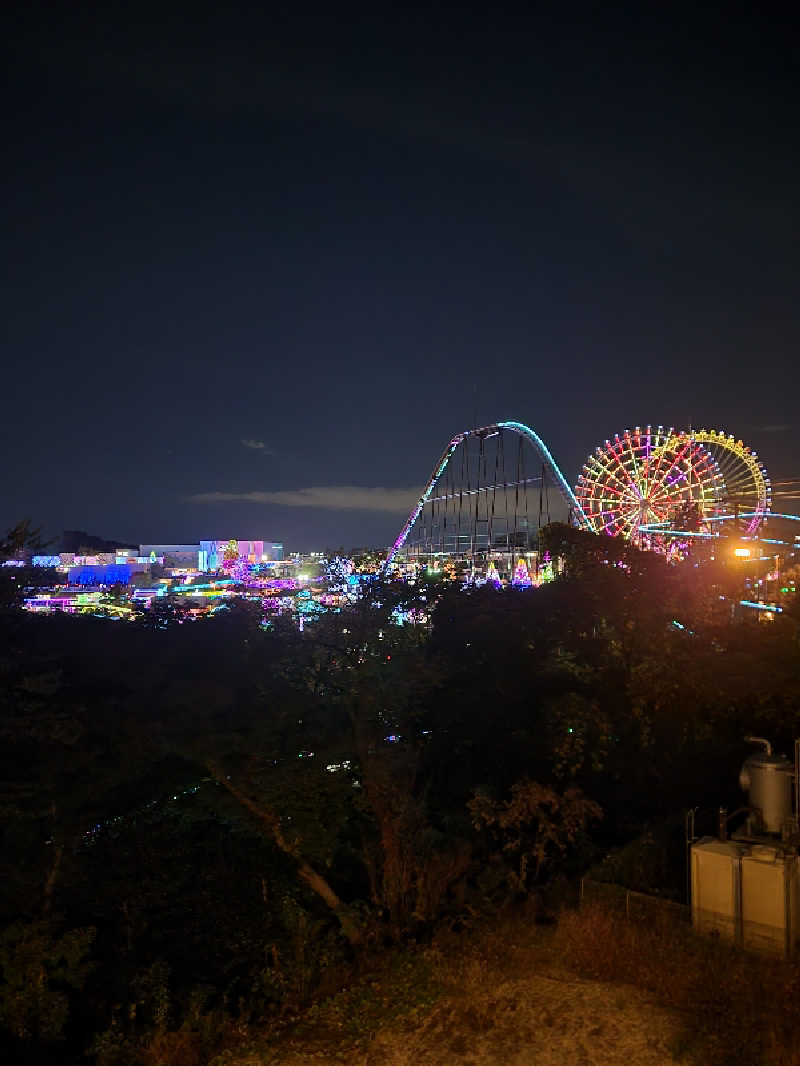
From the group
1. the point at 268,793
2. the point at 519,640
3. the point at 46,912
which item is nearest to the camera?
the point at 268,793

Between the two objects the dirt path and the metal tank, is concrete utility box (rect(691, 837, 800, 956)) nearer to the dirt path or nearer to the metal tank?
the metal tank

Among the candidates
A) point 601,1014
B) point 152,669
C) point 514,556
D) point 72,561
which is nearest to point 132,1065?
point 601,1014

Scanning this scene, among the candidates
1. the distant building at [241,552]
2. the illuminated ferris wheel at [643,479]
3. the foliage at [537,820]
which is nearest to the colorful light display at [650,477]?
the illuminated ferris wheel at [643,479]

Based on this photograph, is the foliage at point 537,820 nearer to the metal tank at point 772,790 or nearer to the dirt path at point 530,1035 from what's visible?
the metal tank at point 772,790

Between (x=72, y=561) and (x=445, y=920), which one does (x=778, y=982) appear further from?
(x=72, y=561)

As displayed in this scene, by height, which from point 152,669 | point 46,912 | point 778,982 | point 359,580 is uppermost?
point 359,580

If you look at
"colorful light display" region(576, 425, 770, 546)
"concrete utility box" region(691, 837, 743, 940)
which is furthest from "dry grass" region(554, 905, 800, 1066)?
"colorful light display" region(576, 425, 770, 546)

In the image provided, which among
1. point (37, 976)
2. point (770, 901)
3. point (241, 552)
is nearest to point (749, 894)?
point (770, 901)
